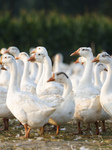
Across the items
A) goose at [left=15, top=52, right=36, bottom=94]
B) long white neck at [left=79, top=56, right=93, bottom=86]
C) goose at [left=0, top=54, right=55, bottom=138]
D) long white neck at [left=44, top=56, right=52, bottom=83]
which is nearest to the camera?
goose at [left=0, top=54, right=55, bottom=138]

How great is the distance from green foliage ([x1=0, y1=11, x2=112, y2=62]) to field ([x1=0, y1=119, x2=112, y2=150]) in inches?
582

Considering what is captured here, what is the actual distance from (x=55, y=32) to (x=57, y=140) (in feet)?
58.1

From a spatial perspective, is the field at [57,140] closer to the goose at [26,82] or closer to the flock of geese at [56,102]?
the flock of geese at [56,102]

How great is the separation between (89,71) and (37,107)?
8.46 feet

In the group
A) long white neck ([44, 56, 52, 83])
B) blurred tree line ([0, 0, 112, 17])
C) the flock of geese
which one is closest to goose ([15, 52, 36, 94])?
long white neck ([44, 56, 52, 83])

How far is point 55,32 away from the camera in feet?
80.3

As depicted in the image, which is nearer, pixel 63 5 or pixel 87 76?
pixel 87 76

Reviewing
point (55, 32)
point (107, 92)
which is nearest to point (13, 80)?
point (107, 92)

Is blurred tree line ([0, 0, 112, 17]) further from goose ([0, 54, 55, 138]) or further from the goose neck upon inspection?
goose ([0, 54, 55, 138])

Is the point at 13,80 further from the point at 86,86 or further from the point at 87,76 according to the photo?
the point at 87,76

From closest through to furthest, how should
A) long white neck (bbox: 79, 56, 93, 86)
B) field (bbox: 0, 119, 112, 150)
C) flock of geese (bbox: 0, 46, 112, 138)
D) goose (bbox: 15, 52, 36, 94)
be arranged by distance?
field (bbox: 0, 119, 112, 150) < flock of geese (bbox: 0, 46, 112, 138) < long white neck (bbox: 79, 56, 93, 86) < goose (bbox: 15, 52, 36, 94)

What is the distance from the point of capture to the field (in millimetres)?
6773

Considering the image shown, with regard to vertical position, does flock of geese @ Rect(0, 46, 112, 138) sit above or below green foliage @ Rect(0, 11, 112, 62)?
below

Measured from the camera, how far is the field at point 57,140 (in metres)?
6.77
